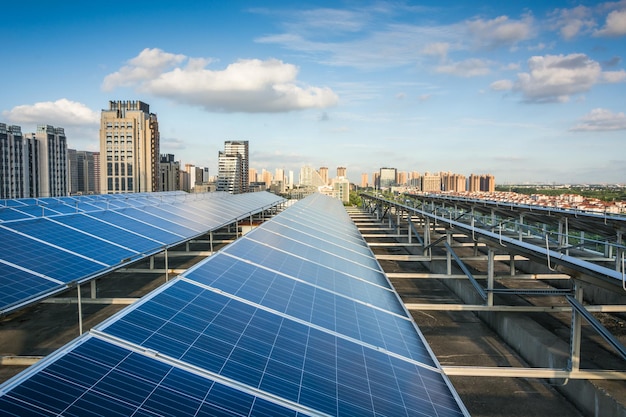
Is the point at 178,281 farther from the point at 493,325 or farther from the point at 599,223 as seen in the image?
the point at 599,223

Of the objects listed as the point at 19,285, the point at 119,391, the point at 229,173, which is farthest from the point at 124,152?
the point at 119,391

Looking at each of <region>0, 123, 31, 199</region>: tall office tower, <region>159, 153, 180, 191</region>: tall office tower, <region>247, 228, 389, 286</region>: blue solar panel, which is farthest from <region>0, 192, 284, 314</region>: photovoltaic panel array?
<region>159, 153, 180, 191</region>: tall office tower

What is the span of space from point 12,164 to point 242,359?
118217mm

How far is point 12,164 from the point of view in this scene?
3851 inches

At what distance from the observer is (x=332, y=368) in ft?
19.1

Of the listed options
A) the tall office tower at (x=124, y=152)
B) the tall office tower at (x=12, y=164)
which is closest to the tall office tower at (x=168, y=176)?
the tall office tower at (x=124, y=152)

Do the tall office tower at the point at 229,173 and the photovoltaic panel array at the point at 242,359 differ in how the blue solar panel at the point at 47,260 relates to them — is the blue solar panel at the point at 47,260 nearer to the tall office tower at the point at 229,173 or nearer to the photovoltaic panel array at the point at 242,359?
the photovoltaic panel array at the point at 242,359

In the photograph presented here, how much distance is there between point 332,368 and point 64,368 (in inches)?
134

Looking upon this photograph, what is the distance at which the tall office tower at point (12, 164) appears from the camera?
93.6m

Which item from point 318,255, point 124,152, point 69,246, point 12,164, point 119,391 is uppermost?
point 124,152

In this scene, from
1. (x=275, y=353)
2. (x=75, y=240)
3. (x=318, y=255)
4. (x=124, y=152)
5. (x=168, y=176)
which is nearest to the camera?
(x=275, y=353)

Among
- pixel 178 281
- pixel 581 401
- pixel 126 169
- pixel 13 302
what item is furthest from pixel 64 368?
pixel 126 169

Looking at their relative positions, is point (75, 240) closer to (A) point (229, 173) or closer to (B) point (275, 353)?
(B) point (275, 353)

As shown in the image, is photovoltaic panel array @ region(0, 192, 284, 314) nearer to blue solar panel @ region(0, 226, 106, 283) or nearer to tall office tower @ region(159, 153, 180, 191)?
blue solar panel @ region(0, 226, 106, 283)
